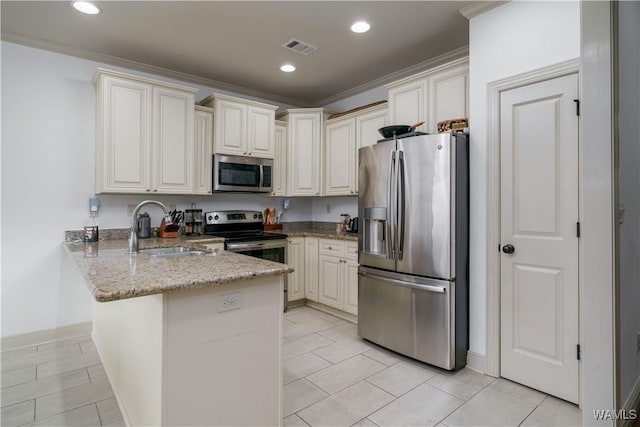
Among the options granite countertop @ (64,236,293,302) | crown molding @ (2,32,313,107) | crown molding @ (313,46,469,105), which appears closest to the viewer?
granite countertop @ (64,236,293,302)

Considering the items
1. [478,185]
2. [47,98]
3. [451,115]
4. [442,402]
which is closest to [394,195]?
[478,185]

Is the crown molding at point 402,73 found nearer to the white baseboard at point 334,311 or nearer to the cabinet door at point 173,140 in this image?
the cabinet door at point 173,140

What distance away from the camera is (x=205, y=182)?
→ 3783mm

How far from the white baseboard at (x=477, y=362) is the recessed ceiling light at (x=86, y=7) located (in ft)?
12.7

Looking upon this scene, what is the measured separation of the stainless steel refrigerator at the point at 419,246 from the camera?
2.50 meters

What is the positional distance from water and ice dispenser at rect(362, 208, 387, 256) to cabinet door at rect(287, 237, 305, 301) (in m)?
1.32

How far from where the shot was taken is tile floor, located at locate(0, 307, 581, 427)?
200 cm

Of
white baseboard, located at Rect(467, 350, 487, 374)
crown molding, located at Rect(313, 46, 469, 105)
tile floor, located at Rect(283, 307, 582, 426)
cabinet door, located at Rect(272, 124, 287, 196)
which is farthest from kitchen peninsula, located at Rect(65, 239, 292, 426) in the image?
crown molding, located at Rect(313, 46, 469, 105)

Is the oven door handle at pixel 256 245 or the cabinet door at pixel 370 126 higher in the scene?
the cabinet door at pixel 370 126

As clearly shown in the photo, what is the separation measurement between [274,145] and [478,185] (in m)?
2.48

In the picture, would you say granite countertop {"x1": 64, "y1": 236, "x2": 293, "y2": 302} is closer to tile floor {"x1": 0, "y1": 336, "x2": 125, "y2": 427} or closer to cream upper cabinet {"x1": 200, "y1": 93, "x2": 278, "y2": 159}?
tile floor {"x1": 0, "y1": 336, "x2": 125, "y2": 427}

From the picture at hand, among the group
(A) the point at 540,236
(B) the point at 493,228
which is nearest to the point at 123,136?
(B) the point at 493,228

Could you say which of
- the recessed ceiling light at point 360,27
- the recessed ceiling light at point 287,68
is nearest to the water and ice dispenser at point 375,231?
the recessed ceiling light at point 360,27

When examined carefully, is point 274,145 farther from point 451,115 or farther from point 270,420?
point 270,420
